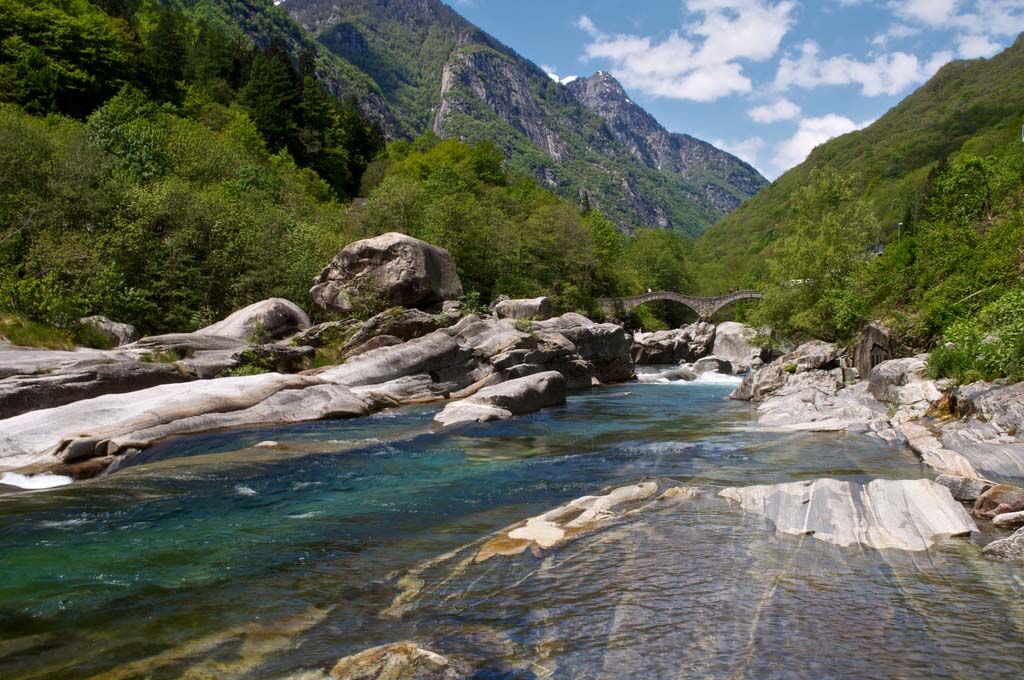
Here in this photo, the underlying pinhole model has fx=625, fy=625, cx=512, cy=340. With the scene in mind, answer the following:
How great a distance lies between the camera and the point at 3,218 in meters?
29.0

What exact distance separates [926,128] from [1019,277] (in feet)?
553

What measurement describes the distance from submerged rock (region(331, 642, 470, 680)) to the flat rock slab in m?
5.52

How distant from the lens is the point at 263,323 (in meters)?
29.2

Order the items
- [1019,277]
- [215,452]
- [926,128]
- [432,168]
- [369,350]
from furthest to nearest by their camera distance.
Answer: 1. [926,128]
2. [432,168]
3. [369,350]
4. [1019,277]
5. [215,452]

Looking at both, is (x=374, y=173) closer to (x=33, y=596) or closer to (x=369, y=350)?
(x=369, y=350)

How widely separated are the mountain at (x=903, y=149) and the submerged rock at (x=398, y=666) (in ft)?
317

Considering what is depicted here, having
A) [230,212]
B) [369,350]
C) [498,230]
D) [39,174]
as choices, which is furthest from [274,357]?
[498,230]

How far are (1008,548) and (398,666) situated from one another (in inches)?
277

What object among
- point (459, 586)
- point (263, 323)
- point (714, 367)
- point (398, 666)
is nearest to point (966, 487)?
point (459, 586)

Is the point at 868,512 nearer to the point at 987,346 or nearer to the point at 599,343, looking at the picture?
the point at 987,346

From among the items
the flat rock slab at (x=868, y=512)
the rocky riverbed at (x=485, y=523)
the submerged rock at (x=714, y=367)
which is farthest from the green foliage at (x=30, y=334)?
→ the submerged rock at (x=714, y=367)

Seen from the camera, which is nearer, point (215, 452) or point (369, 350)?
point (215, 452)

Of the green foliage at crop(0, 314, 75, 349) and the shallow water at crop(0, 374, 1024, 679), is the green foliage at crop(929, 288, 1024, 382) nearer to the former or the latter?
the shallow water at crop(0, 374, 1024, 679)

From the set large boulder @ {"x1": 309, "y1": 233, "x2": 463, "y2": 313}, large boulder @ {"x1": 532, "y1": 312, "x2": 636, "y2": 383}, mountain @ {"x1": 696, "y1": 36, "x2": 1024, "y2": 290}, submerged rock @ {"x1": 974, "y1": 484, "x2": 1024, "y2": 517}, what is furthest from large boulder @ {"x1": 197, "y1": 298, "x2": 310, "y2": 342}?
A: mountain @ {"x1": 696, "y1": 36, "x2": 1024, "y2": 290}
